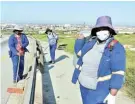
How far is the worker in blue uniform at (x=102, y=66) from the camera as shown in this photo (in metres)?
5.18

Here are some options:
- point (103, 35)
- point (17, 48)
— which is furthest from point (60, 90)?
point (103, 35)

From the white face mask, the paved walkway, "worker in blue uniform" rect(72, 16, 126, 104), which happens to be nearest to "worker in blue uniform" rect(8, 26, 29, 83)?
the paved walkway

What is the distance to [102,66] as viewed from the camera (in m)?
5.31

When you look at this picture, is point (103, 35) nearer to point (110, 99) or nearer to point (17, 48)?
point (110, 99)

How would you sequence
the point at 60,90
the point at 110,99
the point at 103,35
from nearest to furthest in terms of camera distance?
the point at 110,99
the point at 103,35
the point at 60,90

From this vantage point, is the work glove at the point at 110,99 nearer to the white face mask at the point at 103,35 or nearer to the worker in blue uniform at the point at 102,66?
the worker in blue uniform at the point at 102,66

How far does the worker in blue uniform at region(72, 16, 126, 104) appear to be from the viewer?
5.18m

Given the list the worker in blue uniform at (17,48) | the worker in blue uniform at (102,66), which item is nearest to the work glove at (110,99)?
the worker in blue uniform at (102,66)

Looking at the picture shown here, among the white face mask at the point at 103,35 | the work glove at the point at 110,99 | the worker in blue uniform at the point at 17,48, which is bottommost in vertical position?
the worker in blue uniform at the point at 17,48

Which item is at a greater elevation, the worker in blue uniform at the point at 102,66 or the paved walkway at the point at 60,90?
the worker in blue uniform at the point at 102,66

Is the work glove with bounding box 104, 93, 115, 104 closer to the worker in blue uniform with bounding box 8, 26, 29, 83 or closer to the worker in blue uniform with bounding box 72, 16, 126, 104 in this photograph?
the worker in blue uniform with bounding box 72, 16, 126, 104

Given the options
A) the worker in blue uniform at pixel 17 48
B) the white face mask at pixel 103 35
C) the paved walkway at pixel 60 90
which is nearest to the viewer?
the white face mask at pixel 103 35

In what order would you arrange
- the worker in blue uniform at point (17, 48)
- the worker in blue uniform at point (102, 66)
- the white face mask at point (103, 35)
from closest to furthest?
the worker in blue uniform at point (102, 66), the white face mask at point (103, 35), the worker in blue uniform at point (17, 48)

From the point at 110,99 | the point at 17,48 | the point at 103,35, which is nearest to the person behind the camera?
the point at 110,99
